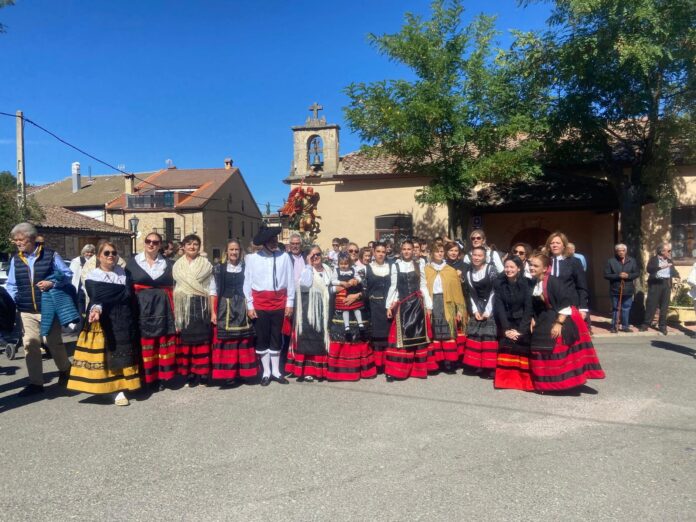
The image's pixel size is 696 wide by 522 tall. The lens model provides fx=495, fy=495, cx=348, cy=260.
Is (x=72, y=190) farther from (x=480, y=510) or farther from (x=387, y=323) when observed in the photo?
(x=480, y=510)

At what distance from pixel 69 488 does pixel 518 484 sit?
116 inches

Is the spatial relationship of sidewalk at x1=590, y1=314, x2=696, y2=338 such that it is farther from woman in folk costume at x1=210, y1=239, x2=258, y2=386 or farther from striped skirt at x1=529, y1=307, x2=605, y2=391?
woman in folk costume at x1=210, y1=239, x2=258, y2=386

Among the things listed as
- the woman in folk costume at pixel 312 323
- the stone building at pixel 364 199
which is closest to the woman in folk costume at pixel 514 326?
the woman in folk costume at pixel 312 323

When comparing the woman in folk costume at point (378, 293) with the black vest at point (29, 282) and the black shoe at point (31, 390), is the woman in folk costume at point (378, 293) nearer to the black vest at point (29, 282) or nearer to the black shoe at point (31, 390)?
the black vest at point (29, 282)

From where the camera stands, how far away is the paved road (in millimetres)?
2998

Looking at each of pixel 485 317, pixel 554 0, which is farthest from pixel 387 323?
pixel 554 0

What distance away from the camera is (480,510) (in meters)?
2.93

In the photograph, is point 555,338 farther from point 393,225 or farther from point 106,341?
point 393,225

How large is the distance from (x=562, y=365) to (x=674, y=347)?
4057 millimetres

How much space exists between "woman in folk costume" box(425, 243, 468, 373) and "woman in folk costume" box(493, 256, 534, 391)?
776mm

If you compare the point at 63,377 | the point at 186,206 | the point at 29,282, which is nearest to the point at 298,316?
the point at 63,377

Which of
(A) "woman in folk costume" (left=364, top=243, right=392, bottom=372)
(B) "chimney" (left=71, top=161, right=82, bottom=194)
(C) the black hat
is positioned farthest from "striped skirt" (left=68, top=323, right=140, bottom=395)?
(B) "chimney" (left=71, top=161, right=82, bottom=194)

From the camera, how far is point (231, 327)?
5.71 metres

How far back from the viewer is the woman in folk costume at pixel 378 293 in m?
6.11
